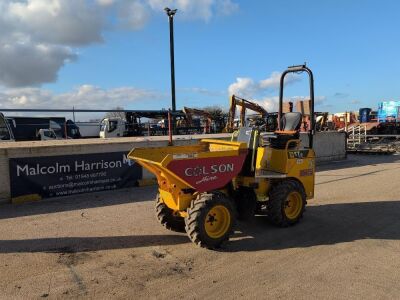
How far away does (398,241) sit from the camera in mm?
6473

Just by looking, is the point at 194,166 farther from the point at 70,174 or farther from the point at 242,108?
the point at 242,108

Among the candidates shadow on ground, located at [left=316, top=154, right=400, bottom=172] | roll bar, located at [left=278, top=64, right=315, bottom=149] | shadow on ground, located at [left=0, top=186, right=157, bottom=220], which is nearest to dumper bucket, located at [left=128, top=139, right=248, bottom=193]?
roll bar, located at [left=278, top=64, right=315, bottom=149]

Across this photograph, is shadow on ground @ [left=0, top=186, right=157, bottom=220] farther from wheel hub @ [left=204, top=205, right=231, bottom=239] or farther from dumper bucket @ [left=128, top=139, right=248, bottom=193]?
wheel hub @ [left=204, top=205, right=231, bottom=239]

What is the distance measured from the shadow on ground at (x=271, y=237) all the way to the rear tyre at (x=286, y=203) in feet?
0.49

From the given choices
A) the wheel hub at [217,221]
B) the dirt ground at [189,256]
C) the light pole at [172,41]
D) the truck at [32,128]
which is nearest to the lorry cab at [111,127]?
the truck at [32,128]

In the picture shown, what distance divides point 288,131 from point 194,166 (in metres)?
2.52

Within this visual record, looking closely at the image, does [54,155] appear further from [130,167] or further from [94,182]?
[130,167]

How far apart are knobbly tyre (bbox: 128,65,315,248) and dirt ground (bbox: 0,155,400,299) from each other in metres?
0.32

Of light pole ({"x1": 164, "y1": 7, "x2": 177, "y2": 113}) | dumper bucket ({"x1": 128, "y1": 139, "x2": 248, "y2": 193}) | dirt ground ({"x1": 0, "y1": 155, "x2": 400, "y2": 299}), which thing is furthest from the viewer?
light pole ({"x1": 164, "y1": 7, "x2": 177, "y2": 113})

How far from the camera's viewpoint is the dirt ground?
187 inches

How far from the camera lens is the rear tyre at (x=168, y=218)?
22.4ft

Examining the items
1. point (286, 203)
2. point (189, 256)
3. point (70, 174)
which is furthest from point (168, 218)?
point (70, 174)

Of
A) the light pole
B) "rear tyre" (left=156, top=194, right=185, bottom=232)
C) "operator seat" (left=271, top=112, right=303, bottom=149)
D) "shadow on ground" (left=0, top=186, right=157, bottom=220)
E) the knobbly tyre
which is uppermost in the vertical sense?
the light pole

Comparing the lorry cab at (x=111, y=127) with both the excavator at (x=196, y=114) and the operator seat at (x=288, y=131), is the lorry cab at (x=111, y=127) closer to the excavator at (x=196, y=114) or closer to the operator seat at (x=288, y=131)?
the excavator at (x=196, y=114)
